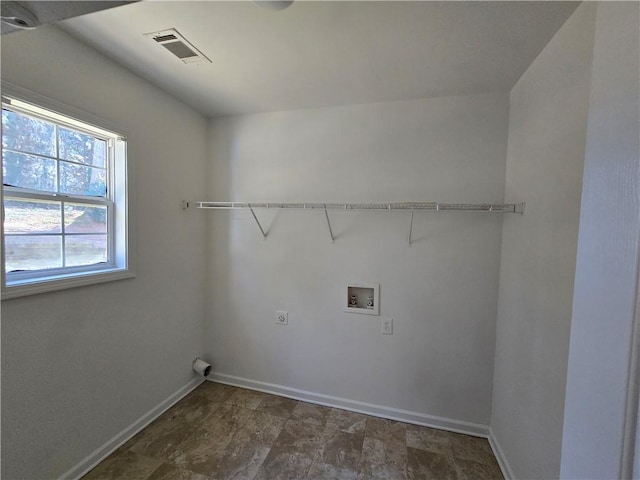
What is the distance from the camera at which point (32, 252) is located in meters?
1.37

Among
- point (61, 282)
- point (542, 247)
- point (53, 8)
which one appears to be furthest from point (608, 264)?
point (61, 282)

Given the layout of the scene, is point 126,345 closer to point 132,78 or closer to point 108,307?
point 108,307

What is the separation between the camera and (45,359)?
4.47 ft

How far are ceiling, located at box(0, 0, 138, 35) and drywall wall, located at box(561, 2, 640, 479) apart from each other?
106cm

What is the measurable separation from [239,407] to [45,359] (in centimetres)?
137

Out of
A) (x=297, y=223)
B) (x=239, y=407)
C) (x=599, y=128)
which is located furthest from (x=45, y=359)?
(x=599, y=128)

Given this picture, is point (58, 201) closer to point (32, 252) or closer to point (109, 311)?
point (32, 252)

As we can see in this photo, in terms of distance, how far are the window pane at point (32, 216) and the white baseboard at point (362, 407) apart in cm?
184

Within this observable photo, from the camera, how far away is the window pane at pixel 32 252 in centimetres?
128

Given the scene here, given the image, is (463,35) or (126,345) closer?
(463,35)

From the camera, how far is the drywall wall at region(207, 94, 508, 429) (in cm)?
191

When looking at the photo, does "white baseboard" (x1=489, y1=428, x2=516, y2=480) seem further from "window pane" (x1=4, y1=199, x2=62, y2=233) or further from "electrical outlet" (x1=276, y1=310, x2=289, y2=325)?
"window pane" (x1=4, y1=199, x2=62, y2=233)

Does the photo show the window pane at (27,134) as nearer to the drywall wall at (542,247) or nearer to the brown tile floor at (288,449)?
the brown tile floor at (288,449)

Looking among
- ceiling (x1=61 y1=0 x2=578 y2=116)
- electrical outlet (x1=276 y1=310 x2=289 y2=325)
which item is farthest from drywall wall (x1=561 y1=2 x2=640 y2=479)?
electrical outlet (x1=276 y1=310 x2=289 y2=325)
